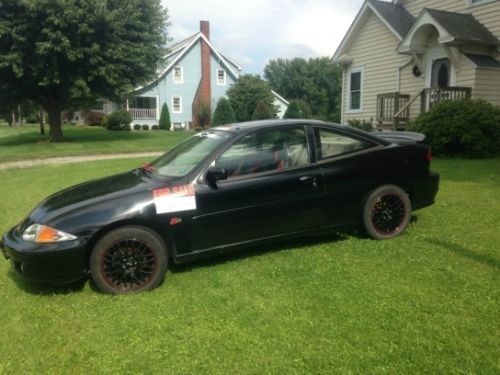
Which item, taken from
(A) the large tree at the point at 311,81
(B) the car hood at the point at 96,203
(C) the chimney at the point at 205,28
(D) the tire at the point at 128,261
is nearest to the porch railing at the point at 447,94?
(B) the car hood at the point at 96,203

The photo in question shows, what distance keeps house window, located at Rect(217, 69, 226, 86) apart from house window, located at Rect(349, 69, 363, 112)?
26270mm

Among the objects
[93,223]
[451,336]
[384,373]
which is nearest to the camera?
[384,373]

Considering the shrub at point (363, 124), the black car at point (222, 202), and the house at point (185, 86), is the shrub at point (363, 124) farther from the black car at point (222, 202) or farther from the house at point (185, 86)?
the house at point (185, 86)

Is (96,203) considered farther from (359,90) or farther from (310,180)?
(359,90)

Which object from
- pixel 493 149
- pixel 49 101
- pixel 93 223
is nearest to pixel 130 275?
pixel 93 223

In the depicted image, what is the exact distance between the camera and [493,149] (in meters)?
12.1

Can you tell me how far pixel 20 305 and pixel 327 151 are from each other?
11.3 feet

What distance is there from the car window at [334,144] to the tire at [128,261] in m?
2.07

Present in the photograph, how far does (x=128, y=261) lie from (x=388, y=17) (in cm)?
1665

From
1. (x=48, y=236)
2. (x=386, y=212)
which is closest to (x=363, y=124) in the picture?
(x=386, y=212)

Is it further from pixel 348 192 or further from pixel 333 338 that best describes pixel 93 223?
pixel 348 192

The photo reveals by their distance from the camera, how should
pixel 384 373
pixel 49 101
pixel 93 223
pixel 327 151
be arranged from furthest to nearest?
pixel 49 101 < pixel 327 151 < pixel 93 223 < pixel 384 373

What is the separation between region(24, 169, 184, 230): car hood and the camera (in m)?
3.94

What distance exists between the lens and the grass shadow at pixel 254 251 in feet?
15.5
